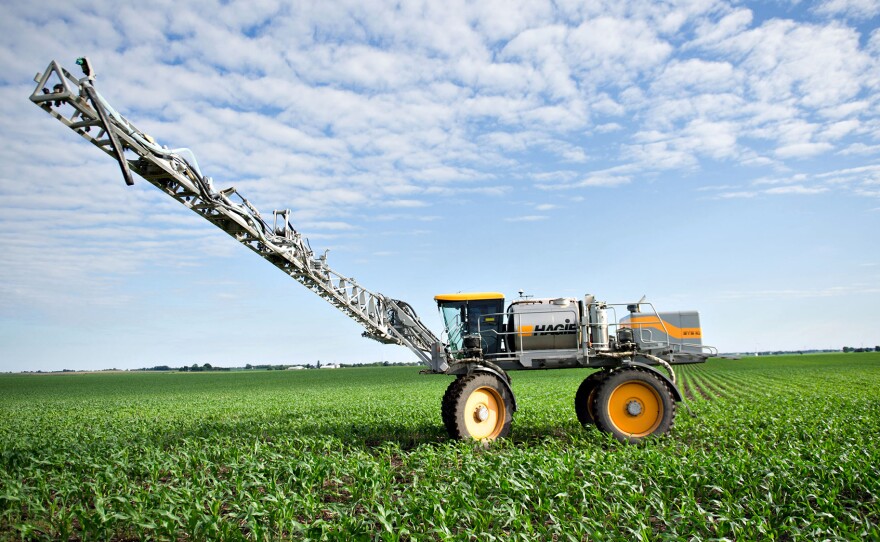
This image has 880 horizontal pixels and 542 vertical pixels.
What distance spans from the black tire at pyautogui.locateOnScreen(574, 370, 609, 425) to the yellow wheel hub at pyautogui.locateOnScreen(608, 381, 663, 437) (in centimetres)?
34

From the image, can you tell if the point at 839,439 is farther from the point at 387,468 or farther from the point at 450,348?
the point at 387,468

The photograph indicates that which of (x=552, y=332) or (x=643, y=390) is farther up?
(x=552, y=332)

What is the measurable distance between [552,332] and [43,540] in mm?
8452

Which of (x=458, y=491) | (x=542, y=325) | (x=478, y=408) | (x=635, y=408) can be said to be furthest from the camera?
(x=542, y=325)

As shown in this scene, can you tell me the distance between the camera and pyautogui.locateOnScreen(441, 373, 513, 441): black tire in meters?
10.2

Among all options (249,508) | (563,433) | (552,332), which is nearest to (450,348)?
(552,332)

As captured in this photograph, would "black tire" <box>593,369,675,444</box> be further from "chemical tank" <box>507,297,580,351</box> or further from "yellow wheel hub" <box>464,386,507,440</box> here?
"yellow wheel hub" <box>464,386,507,440</box>

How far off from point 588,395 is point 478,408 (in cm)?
249

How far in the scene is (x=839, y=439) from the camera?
1081 centimetres

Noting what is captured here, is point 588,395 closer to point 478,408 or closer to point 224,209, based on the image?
point 478,408

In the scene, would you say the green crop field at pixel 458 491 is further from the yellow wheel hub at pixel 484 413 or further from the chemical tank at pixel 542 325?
the chemical tank at pixel 542 325

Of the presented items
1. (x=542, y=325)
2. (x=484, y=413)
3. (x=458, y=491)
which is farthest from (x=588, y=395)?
(x=458, y=491)

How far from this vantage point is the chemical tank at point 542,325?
37.7 ft

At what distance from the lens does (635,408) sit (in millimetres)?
10945
